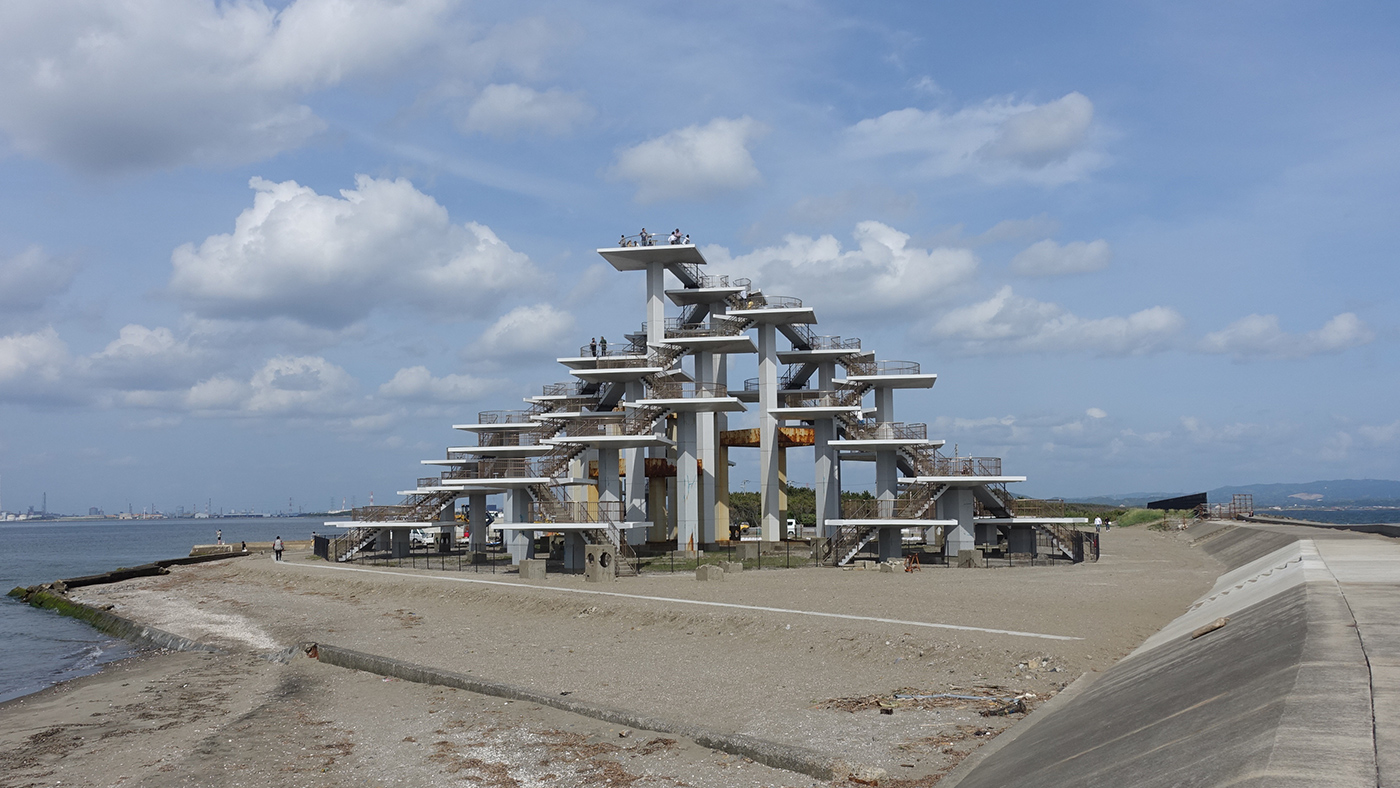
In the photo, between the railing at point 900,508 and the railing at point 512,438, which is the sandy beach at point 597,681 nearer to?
the railing at point 900,508

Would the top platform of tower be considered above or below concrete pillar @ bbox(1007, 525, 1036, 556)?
above

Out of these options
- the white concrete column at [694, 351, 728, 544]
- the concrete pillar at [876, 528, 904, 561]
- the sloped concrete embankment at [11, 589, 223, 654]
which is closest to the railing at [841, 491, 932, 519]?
the concrete pillar at [876, 528, 904, 561]

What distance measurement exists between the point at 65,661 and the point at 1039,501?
1690 inches

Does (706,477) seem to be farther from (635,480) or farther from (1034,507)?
(1034,507)

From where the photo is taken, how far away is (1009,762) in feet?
35.6

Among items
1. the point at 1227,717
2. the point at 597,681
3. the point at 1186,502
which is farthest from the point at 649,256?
the point at 1186,502

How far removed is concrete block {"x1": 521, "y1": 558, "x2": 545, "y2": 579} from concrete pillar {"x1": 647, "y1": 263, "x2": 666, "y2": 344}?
18659 mm

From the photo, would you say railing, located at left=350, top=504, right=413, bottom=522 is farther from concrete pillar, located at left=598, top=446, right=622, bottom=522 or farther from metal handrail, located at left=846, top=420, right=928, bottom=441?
metal handrail, located at left=846, top=420, right=928, bottom=441

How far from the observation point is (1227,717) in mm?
8664

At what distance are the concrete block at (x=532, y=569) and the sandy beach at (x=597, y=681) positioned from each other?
4.83 metres

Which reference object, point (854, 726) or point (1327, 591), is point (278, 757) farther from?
point (1327, 591)

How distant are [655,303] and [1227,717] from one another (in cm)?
4973

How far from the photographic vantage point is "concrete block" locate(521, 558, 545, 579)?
40594mm

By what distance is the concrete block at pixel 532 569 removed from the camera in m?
40.6
